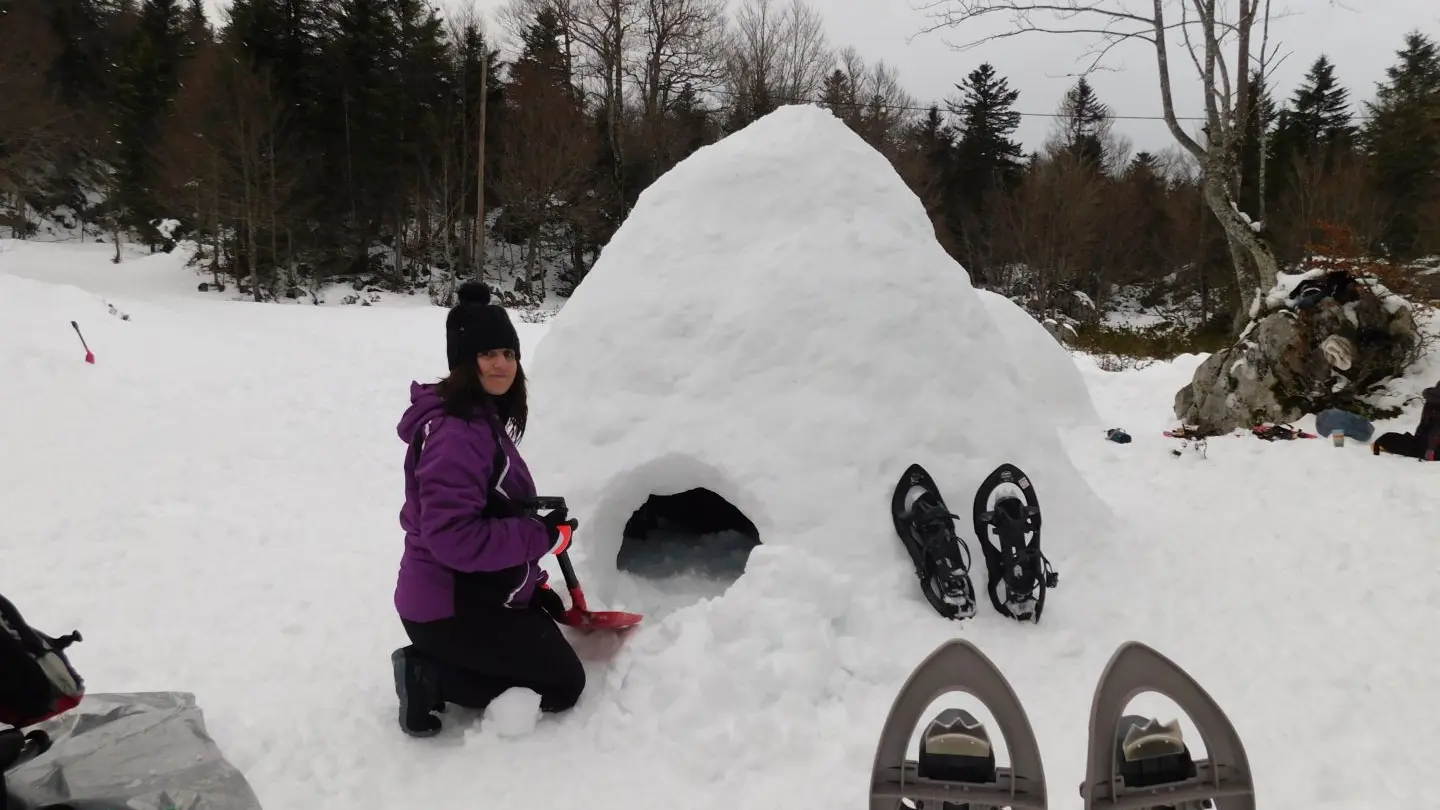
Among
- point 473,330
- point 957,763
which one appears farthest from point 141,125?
point 957,763

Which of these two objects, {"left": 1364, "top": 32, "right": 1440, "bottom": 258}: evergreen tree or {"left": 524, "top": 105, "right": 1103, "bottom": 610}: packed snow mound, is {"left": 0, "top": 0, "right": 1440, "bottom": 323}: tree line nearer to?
{"left": 1364, "top": 32, "right": 1440, "bottom": 258}: evergreen tree

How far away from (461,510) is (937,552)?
6.16ft

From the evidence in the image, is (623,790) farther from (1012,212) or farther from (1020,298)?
(1012,212)

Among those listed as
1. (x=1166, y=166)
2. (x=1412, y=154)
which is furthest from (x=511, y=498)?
(x=1166, y=166)

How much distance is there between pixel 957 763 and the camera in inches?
64.9

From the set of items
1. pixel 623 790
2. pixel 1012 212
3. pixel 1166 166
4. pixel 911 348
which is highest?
pixel 1166 166

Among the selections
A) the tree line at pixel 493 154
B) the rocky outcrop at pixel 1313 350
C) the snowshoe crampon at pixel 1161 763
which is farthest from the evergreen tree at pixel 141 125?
the snowshoe crampon at pixel 1161 763

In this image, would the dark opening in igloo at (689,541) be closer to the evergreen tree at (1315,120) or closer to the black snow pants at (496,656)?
the black snow pants at (496,656)

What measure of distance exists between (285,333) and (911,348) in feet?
32.3


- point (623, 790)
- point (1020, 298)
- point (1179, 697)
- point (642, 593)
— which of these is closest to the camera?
point (1179, 697)

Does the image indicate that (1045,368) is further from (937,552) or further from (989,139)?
(989,139)

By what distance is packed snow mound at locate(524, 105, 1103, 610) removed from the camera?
312cm

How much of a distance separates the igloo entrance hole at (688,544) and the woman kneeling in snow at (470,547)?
1.16 m

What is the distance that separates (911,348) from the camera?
3.47m
